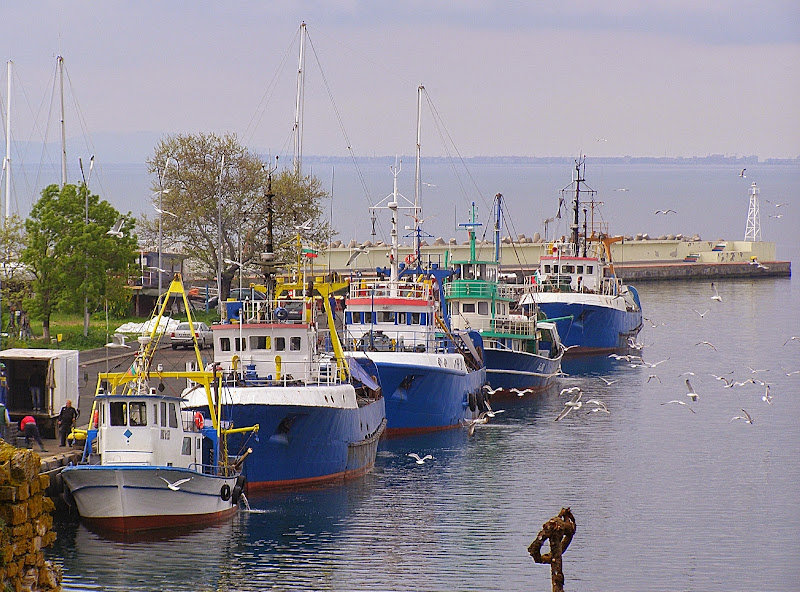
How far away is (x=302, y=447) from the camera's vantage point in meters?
40.9

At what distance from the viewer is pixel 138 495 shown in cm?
3534

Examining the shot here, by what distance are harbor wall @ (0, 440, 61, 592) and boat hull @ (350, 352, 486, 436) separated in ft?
85.4

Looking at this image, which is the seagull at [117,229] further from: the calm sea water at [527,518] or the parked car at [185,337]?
the calm sea water at [527,518]

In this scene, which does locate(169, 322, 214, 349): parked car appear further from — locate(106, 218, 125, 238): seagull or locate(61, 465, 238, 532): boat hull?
locate(61, 465, 238, 532): boat hull

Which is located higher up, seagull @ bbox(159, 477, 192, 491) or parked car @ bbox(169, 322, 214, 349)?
parked car @ bbox(169, 322, 214, 349)

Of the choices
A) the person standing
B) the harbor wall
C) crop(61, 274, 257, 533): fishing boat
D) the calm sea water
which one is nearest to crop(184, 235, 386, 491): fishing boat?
the calm sea water

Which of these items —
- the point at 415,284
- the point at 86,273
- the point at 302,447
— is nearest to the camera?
the point at 302,447

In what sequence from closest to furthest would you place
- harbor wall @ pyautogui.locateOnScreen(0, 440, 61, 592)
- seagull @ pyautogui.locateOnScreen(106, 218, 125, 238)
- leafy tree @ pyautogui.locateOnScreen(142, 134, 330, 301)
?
harbor wall @ pyautogui.locateOnScreen(0, 440, 61, 592)
seagull @ pyautogui.locateOnScreen(106, 218, 125, 238)
leafy tree @ pyautogui.locateOnScreen(142, 134, 330, 301)

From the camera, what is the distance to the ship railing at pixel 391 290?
55.1 m

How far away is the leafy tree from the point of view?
270 ft

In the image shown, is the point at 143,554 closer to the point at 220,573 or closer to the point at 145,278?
the point at 220,573

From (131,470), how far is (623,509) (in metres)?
14.2

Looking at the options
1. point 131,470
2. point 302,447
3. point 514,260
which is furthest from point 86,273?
point 514,260

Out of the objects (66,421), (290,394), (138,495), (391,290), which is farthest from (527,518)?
(391,290)
